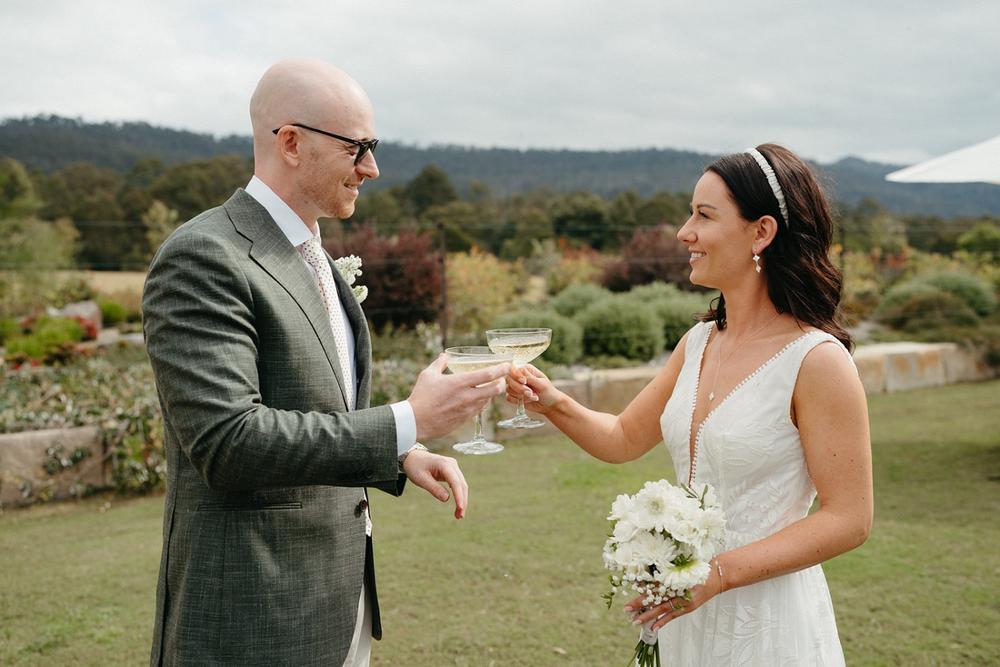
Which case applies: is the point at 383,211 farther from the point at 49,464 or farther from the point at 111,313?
the point at 49,464

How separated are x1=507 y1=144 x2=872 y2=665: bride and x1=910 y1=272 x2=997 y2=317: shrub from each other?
13476 mm

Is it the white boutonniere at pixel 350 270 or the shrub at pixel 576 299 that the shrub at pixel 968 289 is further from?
the white boutonniere at pixel 350 270

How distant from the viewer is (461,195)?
1626 inches

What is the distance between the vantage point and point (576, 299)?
12.7 m

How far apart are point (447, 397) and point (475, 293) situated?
1178 cm

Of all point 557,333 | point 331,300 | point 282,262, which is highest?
point 282,262

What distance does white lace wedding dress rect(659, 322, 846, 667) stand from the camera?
2373mm

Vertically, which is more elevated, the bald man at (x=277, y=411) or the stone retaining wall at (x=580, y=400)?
the bald man at (x=277, y=411)

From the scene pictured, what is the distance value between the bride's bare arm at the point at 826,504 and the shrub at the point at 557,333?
314 inches

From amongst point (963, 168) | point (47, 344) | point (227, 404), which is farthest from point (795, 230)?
point (47, 344)

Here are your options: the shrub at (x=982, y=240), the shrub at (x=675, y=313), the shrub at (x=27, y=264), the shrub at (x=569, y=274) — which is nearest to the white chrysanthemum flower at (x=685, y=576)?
the shrub at (x=675, y=313)

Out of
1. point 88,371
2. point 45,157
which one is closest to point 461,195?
point 45,157

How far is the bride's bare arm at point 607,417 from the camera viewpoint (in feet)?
9.66

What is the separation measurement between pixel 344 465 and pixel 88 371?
25.2 feet
